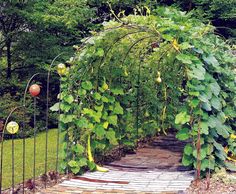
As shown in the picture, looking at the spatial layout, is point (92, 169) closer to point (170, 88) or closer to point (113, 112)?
point (113, 112)

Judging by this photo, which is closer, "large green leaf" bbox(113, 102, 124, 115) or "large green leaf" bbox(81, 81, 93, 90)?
"large green leaf" bbox(81, 81, 93, 90)

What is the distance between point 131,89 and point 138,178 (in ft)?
6.74

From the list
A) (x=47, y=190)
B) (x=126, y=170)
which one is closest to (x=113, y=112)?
(x=126, y=170)

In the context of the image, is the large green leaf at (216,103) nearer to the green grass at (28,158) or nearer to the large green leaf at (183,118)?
the large green leaf at (183,118)

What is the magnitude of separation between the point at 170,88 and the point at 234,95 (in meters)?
2.43

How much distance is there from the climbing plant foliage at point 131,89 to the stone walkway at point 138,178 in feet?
0.75

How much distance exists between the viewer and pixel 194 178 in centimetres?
517

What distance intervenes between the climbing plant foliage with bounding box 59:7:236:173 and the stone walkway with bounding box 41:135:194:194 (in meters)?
0.23

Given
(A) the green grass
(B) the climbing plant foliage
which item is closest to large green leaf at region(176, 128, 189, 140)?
(B) the climbing plant foliage

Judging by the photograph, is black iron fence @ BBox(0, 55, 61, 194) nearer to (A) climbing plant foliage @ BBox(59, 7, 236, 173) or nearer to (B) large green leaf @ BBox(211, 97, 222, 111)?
(A) climbing plant foliage @ BBox(59, 7, 236, 173)

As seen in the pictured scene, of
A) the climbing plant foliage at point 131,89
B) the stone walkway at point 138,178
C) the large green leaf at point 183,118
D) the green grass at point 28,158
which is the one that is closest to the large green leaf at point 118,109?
the climbing plant foliage at point 131,89

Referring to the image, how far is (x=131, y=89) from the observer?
7.11 m

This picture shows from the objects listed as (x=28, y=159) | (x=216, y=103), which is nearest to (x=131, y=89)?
(x=28, y=159)

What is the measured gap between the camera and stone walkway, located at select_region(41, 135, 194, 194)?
4.81 m
